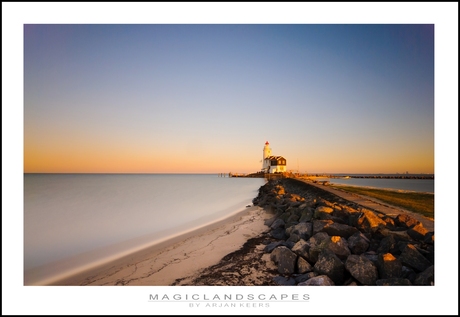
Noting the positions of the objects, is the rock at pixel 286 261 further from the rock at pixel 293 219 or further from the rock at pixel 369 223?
the rock at pixel 293 219

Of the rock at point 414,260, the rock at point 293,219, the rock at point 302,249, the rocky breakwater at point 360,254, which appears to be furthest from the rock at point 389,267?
the rock at point 293,219

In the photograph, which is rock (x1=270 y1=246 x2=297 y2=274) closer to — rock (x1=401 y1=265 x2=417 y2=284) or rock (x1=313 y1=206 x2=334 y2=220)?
rock (x1=401 y1=265 x2=417 y2=284)

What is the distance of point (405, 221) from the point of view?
13.2ft

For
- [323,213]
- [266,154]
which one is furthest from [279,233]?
[266,154]

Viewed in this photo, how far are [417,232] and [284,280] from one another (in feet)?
6.76

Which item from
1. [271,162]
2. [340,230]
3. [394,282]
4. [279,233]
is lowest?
[279,233]

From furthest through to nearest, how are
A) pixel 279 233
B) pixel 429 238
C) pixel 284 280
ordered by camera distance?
pixel 279 233, pixel 429 238, pixel 284 280

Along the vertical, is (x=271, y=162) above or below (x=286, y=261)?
above

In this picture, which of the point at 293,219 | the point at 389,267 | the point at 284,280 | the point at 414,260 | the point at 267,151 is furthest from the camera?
the point at 267,151

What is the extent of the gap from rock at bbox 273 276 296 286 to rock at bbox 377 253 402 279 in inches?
39.1

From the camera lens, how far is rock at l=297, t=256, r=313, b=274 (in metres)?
3.24

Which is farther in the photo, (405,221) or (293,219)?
(293,219)

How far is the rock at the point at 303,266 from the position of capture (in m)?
3.24

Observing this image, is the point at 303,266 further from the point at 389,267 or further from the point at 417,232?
the point at 417,232
